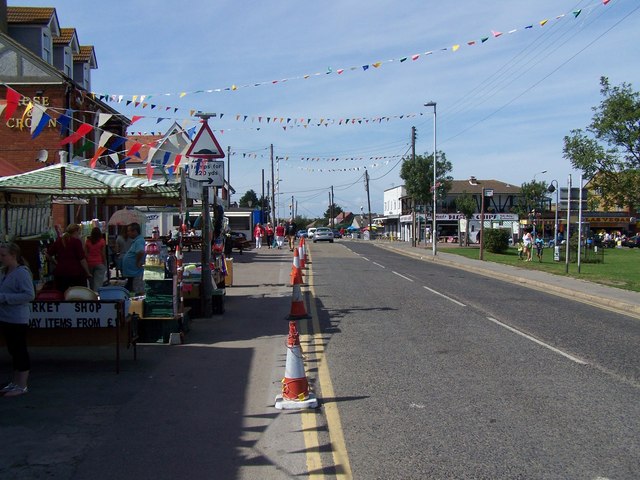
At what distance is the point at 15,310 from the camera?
641cm

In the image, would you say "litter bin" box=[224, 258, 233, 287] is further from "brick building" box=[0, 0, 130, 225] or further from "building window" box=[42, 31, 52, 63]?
"building window" box=[42, 31, 52, 63]

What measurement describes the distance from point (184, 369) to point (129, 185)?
3149 millimetres

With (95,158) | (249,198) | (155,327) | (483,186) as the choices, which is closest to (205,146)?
(95,158)

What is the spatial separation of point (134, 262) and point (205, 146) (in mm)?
2471

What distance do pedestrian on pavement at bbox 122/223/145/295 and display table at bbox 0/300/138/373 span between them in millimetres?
3626

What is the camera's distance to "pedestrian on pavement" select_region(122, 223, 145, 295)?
10.9 metres

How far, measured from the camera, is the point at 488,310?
504 inches

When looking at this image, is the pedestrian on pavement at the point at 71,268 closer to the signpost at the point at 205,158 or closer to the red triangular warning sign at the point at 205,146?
the signpost at the point at 205,158

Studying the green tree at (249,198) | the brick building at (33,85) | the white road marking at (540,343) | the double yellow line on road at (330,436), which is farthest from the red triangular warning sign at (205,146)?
the green tree at (249,198)

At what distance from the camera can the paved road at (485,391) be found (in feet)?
15.3

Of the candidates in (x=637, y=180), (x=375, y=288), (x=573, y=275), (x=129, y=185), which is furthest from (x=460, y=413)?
(x=573, y=275)

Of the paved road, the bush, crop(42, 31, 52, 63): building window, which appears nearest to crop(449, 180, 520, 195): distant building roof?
the bush

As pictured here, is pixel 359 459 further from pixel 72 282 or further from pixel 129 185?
pixel 72 282

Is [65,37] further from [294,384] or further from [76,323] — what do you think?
[294,384]
